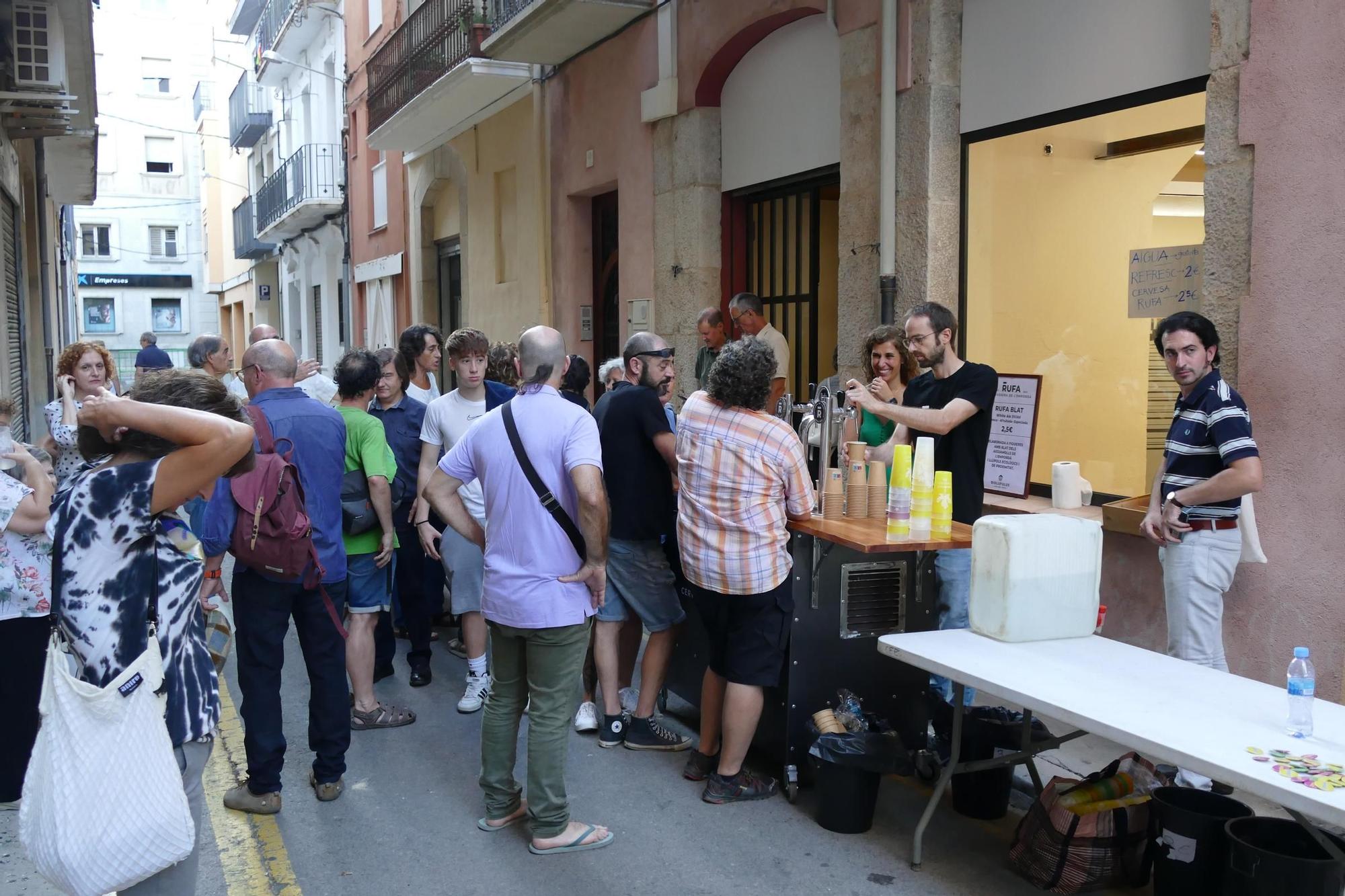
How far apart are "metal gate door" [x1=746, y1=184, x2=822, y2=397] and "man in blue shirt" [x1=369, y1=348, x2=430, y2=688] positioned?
3553mm

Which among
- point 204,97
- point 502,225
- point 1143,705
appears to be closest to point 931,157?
point 1143,705

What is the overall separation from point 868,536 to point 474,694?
241 centimetres

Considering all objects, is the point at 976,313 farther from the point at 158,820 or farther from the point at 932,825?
the point at 158,820

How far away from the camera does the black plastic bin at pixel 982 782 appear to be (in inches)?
179

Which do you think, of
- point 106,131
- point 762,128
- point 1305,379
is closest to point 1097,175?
point 1305,379

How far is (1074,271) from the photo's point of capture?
681cm

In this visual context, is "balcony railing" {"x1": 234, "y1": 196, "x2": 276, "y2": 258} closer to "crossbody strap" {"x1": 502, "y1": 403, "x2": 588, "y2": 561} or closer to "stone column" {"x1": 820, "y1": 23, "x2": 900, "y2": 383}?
"stone column" {"x1": 820, "y1": 23, "x2": 900, "y2": 383}

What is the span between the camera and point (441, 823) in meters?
4.54

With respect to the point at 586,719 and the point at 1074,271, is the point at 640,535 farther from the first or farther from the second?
the point at 1074,271

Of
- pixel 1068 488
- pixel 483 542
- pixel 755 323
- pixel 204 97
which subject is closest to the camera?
pixel 483 542

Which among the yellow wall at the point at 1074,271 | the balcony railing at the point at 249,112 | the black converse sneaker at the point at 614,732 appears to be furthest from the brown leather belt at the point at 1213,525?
the balcony railing at the point at 249,112

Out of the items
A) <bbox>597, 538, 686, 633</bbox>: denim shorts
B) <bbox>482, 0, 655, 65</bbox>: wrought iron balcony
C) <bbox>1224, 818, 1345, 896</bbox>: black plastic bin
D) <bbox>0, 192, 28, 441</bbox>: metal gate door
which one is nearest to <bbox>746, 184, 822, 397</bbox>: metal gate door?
<bbox>482, 0, 655, 65</bbox>: wrought iron balcony

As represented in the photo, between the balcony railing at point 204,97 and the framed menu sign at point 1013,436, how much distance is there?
39.5m

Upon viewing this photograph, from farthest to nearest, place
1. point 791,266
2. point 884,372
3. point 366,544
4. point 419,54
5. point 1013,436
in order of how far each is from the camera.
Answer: point 419,54, point 791,266, point 1013,436, point 884,372, point 366,544
